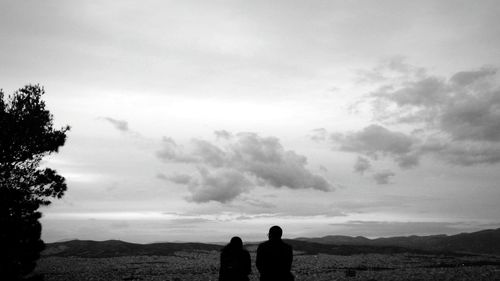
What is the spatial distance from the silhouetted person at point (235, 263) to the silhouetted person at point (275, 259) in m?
1.13

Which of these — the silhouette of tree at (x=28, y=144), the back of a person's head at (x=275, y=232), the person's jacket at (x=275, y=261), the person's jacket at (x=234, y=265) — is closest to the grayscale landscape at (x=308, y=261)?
the silhouette of tree at (x=28, y=144)

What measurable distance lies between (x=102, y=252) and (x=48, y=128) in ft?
148

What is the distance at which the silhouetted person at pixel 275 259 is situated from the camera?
1224cm

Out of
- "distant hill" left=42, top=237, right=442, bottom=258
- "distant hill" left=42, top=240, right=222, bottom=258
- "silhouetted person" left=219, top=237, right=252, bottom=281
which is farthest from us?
"distant hill" left=42, top=237, right=442, bottom=258

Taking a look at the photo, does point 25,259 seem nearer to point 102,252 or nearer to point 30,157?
point 30,157

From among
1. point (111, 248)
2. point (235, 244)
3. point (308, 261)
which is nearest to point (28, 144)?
point (235, 244)

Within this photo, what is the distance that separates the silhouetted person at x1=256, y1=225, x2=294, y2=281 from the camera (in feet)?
40.2

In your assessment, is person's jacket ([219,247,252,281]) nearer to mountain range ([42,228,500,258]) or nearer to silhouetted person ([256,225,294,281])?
silhouetted person ([256,225,294,281])

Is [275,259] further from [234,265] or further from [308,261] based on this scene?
[308,261]

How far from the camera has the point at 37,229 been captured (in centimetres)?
2061

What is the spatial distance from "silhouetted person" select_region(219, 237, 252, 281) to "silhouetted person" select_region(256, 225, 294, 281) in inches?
44.7

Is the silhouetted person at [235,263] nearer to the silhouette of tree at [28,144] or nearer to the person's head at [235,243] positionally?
the person's head at [235,243]

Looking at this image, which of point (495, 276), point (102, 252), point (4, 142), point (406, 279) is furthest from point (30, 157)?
point (102, 252)

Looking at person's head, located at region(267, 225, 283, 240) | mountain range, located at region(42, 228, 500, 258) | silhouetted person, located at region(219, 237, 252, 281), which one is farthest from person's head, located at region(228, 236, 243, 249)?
mountain range, located at region(42, 228, 500, 258)
